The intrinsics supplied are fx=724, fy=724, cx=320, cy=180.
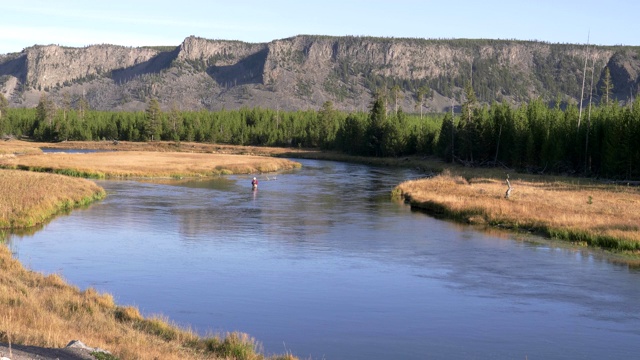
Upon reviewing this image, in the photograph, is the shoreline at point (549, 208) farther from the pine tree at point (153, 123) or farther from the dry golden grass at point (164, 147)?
the pine tree at point (153, 123)

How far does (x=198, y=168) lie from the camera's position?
88.2 m

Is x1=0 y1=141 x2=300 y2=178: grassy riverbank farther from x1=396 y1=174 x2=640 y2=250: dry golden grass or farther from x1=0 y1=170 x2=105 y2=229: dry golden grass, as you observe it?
x1=396 y1=174 x2=640 y2=250: dry golden grass

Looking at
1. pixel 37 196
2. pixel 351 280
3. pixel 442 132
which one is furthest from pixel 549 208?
pixel 442 132

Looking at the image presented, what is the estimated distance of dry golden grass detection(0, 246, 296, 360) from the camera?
15.9 meters

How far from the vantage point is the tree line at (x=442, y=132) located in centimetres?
8238

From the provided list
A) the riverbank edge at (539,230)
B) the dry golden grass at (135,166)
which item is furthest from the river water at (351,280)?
the dry golden grass at (135,166)

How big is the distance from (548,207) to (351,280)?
24421 millimetres

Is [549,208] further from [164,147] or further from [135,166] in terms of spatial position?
[164,147]

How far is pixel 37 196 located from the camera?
48250 mm

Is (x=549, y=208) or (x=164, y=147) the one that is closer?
(x=549, y=208)

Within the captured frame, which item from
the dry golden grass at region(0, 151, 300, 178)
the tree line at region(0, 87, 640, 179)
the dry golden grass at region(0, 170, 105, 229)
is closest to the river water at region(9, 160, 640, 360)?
the dry golden grass at region(0, 170, 105, 229)

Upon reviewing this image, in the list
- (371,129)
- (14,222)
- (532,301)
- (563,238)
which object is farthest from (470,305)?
(371,129)

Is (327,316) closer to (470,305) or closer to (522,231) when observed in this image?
(470,305)

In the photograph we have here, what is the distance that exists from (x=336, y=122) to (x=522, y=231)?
421ft
